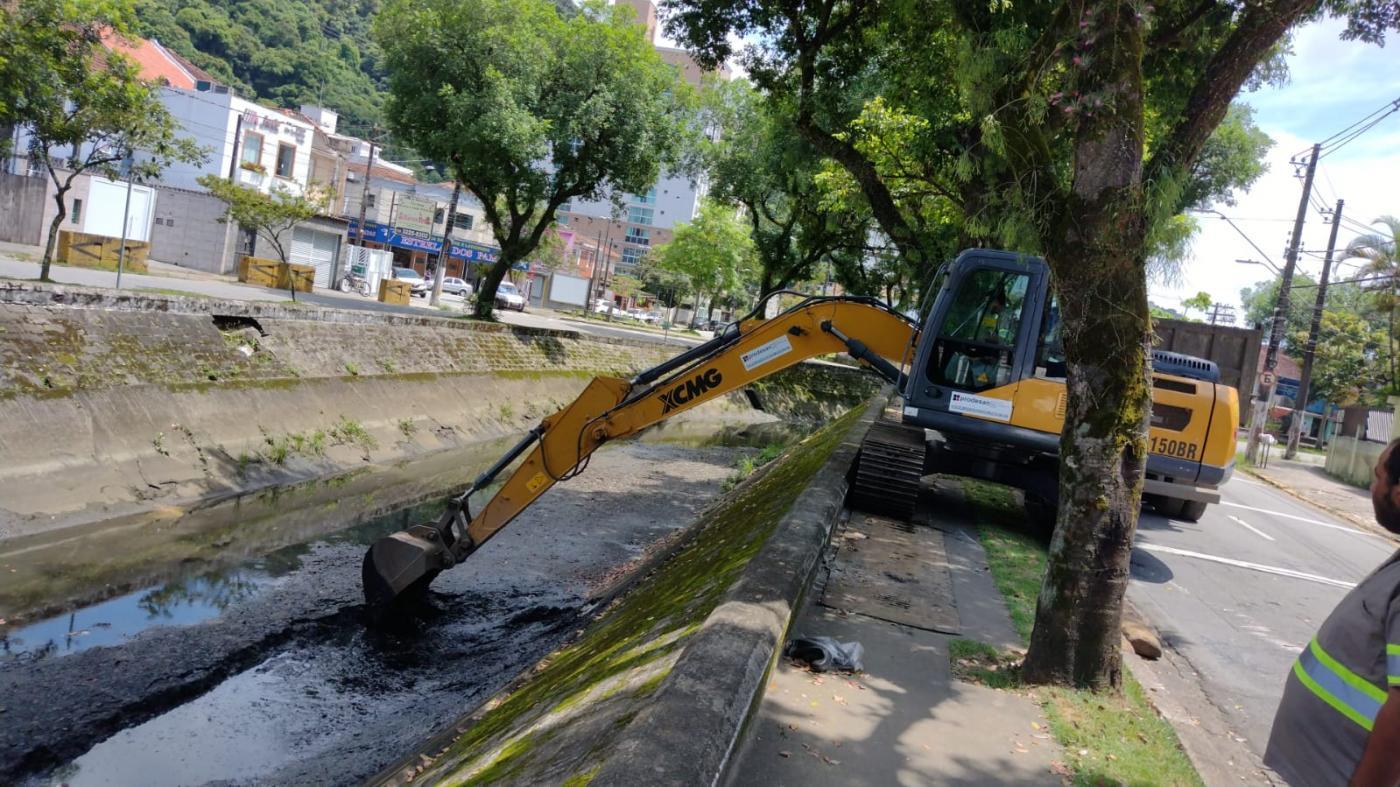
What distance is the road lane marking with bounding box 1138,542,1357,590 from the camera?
11211 millimetres

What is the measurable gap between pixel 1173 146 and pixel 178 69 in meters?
49.2

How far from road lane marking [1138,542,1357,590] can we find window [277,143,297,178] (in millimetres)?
41537

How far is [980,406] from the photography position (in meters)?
9.58

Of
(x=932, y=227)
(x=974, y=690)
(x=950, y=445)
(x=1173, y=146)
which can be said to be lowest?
(x=974, y=690)

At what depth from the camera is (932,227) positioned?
21.0 meters

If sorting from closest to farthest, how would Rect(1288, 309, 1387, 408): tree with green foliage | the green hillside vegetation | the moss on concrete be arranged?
the moss on concrete < Rect(1288, 309, 1387, 408): tree with green foliage < the green hillside vegetation

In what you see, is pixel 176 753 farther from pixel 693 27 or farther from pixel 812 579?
pixel 693 27

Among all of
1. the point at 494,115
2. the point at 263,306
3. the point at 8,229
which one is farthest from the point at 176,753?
the point at 8,229

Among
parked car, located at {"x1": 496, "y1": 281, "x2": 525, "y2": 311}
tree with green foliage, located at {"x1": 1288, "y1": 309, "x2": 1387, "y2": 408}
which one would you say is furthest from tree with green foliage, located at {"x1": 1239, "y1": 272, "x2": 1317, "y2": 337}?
parked car, located at {"x1": 496, "y1": 281, "x2": 525, "y2": 311}

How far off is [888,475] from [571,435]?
10.8 ft

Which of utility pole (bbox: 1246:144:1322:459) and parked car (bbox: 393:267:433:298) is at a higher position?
utility pole (bbox: 1246:144:1322:459)

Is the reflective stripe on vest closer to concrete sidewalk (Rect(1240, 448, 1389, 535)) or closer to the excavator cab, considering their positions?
the excavator cab

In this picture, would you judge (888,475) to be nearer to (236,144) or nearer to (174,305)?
(174,305)

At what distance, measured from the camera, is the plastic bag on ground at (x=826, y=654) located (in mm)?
5168
